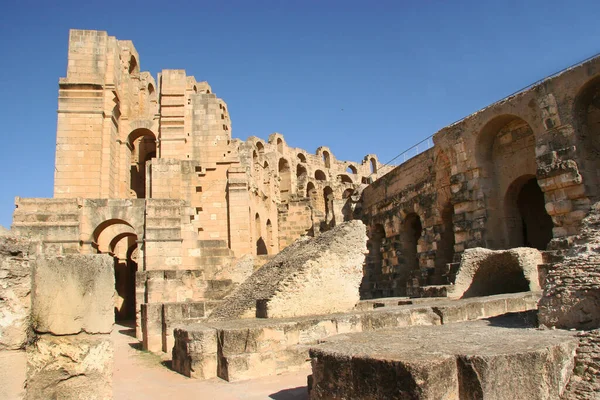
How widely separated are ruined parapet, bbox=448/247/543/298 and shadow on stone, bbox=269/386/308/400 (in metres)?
6.00

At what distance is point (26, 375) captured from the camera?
10.2ft

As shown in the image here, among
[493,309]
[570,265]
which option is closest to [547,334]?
[570,265]

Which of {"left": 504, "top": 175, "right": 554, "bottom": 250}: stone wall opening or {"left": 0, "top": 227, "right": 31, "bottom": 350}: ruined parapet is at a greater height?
{"left": 504, "top": 175, "right": 554, "bottom": 250}: stone wall opening

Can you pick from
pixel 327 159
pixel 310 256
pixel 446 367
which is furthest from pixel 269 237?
pixel 327 159

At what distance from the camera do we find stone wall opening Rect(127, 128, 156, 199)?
760 inches

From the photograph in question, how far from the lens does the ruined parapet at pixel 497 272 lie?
9453mm

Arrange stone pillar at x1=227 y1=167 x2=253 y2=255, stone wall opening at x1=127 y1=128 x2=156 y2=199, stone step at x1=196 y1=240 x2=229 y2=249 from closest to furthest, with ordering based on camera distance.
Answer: stone step at x1=196 y1=240 x2=229 y2=249
stone pillar at x1=227 y1=167 x2=253 y2=255
stone wall opening at x1=127 y1=128 x2=156 y2=199

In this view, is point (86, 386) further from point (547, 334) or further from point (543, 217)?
point (543, 217)

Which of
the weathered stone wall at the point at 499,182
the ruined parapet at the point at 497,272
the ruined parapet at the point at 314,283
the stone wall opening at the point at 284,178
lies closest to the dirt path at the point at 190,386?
the ruined parapet at the point at 314,283

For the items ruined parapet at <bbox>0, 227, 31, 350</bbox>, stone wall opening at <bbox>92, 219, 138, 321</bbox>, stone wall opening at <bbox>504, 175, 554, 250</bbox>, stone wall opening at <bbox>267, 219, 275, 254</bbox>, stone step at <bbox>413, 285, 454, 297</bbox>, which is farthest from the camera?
stone wall opening at <bbox>267, 219, 275, 254</bbox>

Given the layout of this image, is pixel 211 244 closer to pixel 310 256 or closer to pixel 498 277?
pixel 310 256

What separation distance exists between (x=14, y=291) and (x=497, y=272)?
9.47 m

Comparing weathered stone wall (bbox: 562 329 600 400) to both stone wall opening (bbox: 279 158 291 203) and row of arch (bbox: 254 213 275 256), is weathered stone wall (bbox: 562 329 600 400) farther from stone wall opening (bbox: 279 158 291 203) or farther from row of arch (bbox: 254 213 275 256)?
stone wall opening (bbox: 279 158 291 203)

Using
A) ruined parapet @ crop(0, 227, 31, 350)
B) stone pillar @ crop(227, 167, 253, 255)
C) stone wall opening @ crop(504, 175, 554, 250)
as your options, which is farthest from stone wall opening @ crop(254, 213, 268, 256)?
ruined parapet @ crop(0, 227, 31, 350)
